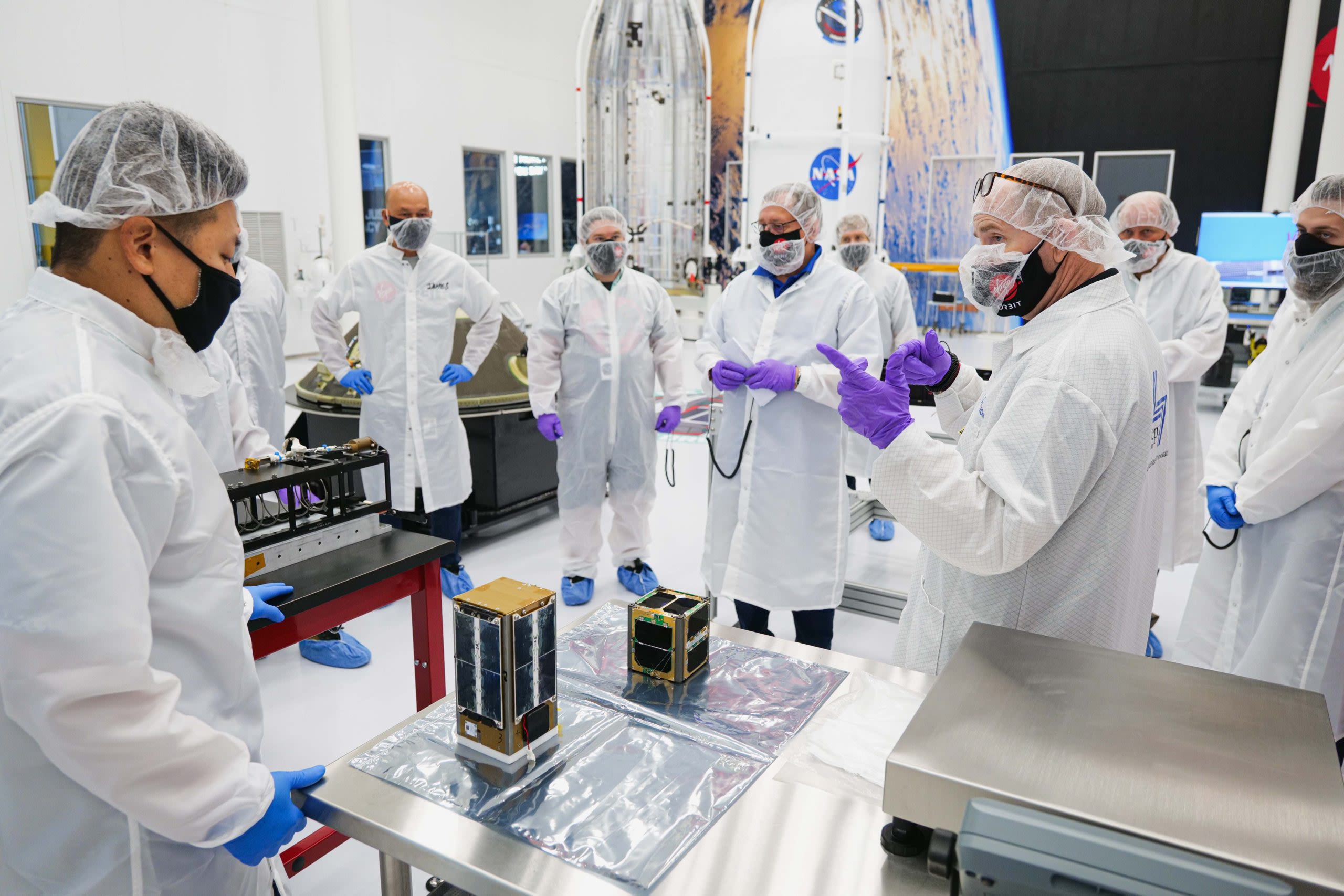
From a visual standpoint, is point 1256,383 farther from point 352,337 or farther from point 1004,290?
point 352,337

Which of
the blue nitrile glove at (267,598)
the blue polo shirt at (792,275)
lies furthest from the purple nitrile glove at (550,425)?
the blue nitrile glove at (267,598)

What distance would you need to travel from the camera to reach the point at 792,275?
2656 mm

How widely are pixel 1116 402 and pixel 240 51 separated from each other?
7.86m

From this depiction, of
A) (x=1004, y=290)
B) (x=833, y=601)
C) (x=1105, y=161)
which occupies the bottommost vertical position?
(x=833, y=601)

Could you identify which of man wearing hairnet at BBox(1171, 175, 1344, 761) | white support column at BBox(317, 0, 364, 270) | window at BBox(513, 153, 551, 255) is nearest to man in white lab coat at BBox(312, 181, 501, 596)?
man wearing hairnet at BBox(1171, 175, 1344, 761)

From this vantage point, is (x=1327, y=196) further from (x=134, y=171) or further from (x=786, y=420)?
(x=134, y=171)

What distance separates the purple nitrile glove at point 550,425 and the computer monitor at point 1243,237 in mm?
6147

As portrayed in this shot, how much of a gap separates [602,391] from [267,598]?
1.93 meters

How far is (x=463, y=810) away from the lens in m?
1.02

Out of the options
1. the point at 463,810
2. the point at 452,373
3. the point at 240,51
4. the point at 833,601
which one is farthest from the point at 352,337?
the point at 240,51

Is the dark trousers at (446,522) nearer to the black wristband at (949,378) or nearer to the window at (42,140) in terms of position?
the black wristband at (949,378)

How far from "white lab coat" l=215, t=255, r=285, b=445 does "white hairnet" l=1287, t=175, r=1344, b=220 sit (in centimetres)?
325

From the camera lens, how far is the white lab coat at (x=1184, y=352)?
10.1 feet

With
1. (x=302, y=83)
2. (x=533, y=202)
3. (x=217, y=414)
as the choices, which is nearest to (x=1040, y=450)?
(x=217, y=414)
